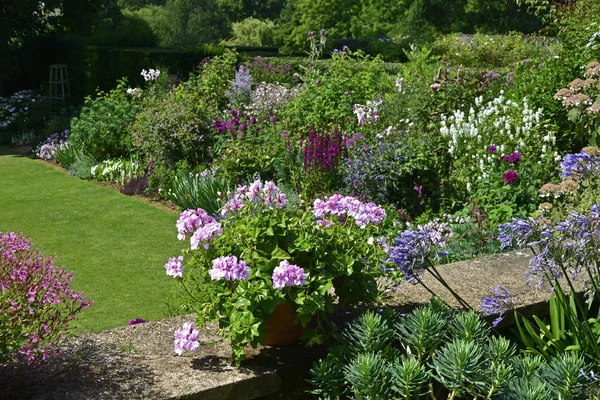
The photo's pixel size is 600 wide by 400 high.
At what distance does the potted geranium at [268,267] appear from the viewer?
2.64 metres

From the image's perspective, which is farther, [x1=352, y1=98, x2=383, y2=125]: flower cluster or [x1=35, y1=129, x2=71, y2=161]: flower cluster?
[x1=35, y1=129, x2=71, y2=161]: flower cluster

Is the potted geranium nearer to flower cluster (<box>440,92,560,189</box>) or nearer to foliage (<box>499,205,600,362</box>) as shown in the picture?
foliage (<box>499,205,600,362</box>)

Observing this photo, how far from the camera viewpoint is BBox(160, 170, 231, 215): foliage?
25.4 feet

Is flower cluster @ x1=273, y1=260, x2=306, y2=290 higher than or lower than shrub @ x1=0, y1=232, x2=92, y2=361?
higher

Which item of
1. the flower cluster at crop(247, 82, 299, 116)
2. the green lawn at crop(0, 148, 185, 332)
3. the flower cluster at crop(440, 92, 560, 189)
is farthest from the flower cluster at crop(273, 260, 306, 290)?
the flower cluster at crop(247, 82, 299, 116)

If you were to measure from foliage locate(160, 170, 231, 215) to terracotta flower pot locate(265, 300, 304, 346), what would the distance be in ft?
15.1

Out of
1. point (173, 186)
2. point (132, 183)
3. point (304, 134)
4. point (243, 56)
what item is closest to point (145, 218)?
point (173, 186)

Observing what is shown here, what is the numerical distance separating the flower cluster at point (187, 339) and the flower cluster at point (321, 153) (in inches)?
206

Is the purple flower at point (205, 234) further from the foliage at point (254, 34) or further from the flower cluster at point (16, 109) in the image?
the foliage at point (254, 34)

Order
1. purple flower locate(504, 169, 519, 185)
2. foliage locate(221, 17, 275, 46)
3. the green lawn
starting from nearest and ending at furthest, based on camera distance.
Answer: the green lawn
purple flower locate(504, 169, 519, 185)
foliage locate(221, 17, 275, 46)

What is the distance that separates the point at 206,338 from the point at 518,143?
205 inches

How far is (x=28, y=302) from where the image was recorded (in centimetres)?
258

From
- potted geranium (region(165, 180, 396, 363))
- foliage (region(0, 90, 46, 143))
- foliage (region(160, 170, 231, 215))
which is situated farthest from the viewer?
foliage (region(0, 90, 46, 143))

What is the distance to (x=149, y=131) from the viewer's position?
9.66m
